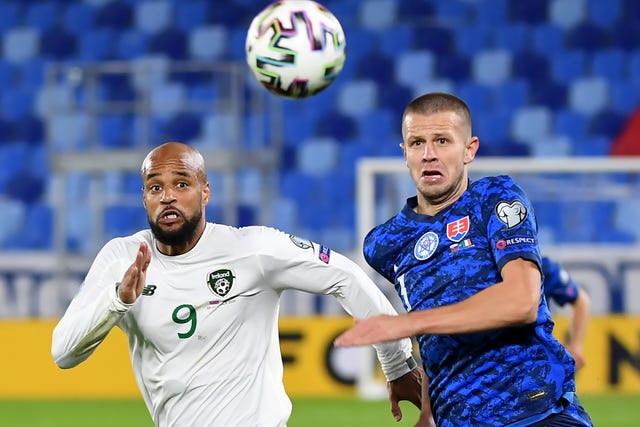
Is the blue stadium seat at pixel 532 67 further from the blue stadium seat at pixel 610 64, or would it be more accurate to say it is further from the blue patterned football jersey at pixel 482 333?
the blue patterned football jersey at pixel 482 333

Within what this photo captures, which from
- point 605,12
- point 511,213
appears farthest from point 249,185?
point 511,213

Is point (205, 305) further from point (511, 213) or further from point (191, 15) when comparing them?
point (191, 15)

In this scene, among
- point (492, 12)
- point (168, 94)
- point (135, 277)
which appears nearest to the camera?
point (135, 277)

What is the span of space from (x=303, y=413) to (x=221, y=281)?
5980mm

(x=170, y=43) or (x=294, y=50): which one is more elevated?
(x=170, y=43)

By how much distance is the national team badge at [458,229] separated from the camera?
3.81 meters

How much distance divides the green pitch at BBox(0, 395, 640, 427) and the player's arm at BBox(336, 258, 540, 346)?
19.9 ft

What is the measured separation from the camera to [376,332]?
333cm

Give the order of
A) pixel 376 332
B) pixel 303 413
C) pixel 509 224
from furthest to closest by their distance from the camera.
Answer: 1. pixel 303 413
2. pixel 509 224
3. pixel 376 332

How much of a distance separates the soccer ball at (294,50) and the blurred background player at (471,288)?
160 cm

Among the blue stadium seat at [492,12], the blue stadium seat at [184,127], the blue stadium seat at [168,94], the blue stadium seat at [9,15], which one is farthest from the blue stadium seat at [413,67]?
the blue stadium seat at [9,15]

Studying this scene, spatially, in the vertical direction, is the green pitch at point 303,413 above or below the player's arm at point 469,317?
below

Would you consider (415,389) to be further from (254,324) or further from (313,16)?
(313,16)

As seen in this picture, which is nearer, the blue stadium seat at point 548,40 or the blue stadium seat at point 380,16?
the blue stadium seat at point 548,40
